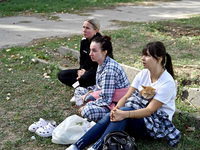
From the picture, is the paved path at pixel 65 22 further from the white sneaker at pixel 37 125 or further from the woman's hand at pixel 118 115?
the woman's hand at pixel 118 115

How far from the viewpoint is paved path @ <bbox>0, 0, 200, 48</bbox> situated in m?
8.45

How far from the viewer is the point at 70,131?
337 centimetres

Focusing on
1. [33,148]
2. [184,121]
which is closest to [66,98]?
[33,148]

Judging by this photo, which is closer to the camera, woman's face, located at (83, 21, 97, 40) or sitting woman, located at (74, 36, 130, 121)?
sitting woman, located at (74, 36, 130, 121)

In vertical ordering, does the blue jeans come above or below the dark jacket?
below

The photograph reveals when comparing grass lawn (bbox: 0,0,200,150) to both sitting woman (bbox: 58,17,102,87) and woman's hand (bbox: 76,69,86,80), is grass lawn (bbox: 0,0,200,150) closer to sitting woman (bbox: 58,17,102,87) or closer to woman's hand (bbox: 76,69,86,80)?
sitting woman (bbox: 58,17,102,87)

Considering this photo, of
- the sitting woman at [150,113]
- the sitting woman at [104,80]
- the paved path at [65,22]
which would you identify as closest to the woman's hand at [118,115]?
the sitting woman at [150,113]

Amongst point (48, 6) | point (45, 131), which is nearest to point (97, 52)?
point (45, 131)

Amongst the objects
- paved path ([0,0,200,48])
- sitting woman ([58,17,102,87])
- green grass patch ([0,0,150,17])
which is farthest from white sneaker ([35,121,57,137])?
green grass patch ([0,0,150,17])

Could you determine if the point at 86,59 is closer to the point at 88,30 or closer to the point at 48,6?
the point at 88,30

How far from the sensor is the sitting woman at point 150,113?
3.07 meters

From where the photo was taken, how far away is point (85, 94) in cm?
427

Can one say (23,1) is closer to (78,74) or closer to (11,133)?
(78,74)

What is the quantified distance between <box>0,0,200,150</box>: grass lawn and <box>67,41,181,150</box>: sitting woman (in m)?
0.22
